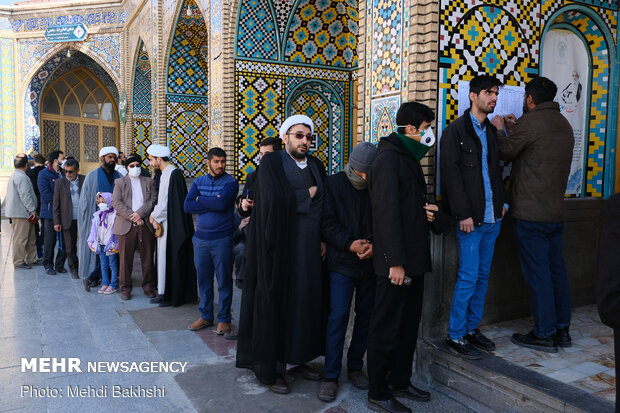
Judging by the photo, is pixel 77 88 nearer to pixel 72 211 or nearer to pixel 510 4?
pixel 72 211

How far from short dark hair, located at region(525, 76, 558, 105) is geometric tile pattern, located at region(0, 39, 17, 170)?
1469 cm

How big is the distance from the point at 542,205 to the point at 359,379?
1559 millimetres

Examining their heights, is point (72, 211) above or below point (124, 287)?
above

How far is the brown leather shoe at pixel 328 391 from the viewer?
2867 millimetres

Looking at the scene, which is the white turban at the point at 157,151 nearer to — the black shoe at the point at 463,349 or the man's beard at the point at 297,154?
the man's beard at the point at 297,154

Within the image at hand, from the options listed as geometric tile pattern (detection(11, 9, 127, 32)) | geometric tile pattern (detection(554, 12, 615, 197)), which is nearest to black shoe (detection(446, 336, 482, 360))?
geometric tile pattern (detection(554, 12, 615, 197))

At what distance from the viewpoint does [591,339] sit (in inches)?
132

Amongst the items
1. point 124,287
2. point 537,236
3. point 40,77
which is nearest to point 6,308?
point 124,287

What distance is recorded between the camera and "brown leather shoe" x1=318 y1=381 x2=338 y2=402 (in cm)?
287

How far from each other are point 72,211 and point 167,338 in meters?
2.93

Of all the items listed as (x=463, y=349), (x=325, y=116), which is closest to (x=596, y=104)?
(x=463, y=349)

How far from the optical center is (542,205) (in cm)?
315

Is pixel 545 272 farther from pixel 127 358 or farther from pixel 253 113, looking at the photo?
pixel 253 113

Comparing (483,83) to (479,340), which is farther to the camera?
(479,340)
